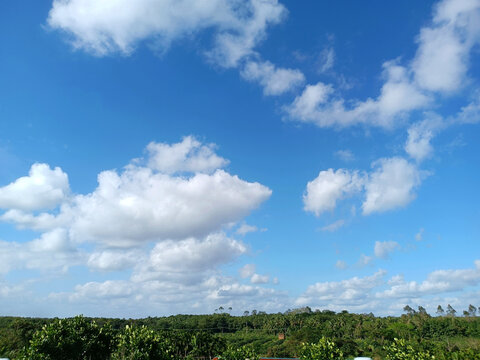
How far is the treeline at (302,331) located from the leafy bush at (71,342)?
1222cm

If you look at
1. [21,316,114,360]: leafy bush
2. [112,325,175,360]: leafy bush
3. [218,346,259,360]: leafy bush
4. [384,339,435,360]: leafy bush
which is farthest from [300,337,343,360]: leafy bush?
[21,316,114,360]: leafy bush

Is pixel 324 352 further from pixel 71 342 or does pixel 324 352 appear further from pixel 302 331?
pixel 302 331

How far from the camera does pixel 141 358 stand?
23.2 meters

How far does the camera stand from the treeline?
66131 mm

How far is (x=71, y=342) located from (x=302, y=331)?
8822 centimetres

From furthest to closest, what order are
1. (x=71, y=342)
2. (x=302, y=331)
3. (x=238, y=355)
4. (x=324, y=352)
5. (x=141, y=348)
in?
(x=302, y=331)
(x=238, y=355)
(x=324, y=352)
(x=71, y=342)
(x=141, y=348)

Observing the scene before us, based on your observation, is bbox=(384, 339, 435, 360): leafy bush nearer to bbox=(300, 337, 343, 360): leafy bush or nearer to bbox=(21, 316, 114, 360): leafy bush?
bbox=(300, 337, 343, 360): leafy bush

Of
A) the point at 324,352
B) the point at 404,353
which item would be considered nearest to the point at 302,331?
the point at 404,353

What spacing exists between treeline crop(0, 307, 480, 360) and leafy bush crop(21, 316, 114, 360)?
40.1 feet

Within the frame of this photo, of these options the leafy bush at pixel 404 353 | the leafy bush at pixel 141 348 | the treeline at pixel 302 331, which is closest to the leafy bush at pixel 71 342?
the leafy bush at pixel 141 348

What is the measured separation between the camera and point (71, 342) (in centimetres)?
2420

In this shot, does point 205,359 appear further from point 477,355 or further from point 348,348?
point 348,348

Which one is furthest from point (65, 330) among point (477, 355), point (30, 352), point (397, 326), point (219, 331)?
point (219, 331)

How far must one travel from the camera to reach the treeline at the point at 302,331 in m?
66.1
